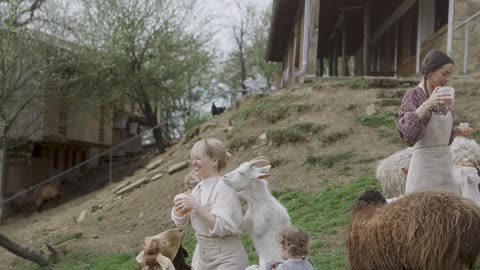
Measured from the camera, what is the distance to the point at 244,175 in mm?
4395

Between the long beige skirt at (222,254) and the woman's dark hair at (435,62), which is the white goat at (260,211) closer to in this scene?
the long beige skirt at (222,254)

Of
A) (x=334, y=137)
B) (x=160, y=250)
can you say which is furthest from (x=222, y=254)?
(x=334, y=137)

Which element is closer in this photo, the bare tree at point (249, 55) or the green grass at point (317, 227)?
the green grass at point (317, 227)

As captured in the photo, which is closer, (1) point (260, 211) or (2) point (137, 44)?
(1) point (260, 211)

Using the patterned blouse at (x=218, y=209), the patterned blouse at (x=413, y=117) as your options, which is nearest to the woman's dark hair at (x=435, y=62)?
the patterned blouse at (x=413, y=117)

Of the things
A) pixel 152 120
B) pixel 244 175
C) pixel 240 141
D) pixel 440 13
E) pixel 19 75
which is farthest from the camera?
pixel 152 120

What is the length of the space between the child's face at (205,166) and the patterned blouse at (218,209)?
0.15 ft

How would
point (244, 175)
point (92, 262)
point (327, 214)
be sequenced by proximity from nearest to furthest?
point (244, 175) < point (327, 214) < point (92, 262)

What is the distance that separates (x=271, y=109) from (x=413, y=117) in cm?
939

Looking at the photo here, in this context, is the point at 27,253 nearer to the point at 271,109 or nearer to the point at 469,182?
the point at 271,109

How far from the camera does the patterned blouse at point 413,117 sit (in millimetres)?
4352

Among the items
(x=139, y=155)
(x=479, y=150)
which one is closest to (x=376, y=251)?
(x=479, y=150)

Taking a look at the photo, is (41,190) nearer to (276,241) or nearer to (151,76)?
(151,76)

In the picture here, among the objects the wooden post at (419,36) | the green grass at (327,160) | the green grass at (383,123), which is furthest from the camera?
the wooden post at (419,36)
